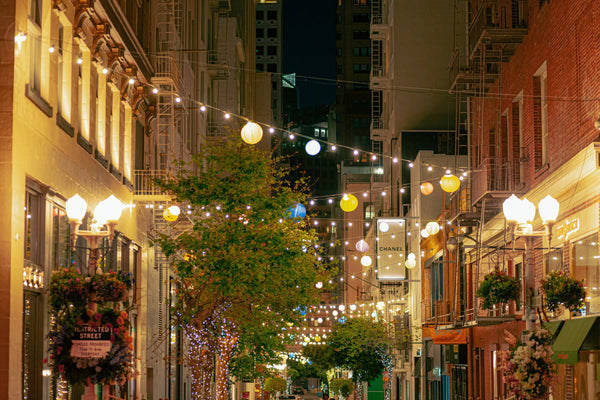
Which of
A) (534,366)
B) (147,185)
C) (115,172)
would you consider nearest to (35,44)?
(115,172)

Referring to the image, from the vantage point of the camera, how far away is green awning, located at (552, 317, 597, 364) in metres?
17.1

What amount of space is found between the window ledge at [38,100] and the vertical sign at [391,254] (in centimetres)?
3146

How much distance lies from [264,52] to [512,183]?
163 metres

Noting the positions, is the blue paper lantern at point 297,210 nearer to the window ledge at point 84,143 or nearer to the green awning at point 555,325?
the window ledge at point 84,143

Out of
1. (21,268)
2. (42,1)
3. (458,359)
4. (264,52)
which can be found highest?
(264,52)

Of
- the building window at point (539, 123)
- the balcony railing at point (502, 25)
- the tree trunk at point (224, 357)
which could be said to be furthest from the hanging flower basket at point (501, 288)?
the tree trunk at point (224, 357)

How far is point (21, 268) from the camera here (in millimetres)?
13992

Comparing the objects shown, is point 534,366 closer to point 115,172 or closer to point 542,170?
point 542,170

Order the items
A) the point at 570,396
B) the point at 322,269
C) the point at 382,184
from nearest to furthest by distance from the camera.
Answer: the point at 570,396 → the point at 322,269 → the point at 382,184

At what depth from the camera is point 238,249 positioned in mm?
25812

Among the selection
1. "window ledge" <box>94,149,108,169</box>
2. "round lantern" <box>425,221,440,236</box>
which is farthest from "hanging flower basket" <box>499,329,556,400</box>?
"round lantern" <box>425,221,440,236</box>

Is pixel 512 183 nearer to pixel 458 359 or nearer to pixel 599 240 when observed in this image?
pixel 599 240

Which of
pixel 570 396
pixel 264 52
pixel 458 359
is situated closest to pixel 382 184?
pixel 458 359

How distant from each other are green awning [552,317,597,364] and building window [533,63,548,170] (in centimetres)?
545
